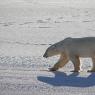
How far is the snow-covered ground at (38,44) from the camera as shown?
678cm

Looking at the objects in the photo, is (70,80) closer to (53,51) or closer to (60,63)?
(60,63)

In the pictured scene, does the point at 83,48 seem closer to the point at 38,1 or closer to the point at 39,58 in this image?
the point at 39,58

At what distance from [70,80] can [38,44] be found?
5.66 metres

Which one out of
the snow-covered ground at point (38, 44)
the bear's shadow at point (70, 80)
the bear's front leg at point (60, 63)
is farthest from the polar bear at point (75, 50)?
the bear's shadow at point (70, 80)

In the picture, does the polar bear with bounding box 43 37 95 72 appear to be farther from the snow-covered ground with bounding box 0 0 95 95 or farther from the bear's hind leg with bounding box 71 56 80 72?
the snow-covered ground with bounding box 0 0 95 95

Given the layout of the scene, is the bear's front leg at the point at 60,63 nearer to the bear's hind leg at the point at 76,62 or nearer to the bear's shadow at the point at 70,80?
the bear's hind leg at the point at 76,62

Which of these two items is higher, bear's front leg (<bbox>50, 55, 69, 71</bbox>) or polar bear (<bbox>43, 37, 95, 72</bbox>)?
polar bear (<bbox>43, 37, 95, 72</bbox>)

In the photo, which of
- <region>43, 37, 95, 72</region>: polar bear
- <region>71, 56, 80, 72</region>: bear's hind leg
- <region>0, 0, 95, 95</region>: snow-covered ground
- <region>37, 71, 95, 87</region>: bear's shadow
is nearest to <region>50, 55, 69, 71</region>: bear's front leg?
<region>43, 37, 95, 72</region>: polar bear

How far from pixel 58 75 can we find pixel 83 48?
105cm

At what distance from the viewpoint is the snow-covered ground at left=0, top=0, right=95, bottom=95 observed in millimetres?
6777

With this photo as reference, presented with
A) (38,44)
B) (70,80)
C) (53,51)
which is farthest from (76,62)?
(38,44)

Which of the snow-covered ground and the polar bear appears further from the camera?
the polar bear

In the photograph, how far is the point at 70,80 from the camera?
7297 mm

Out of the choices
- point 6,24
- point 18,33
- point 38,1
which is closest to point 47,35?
point 18,33
